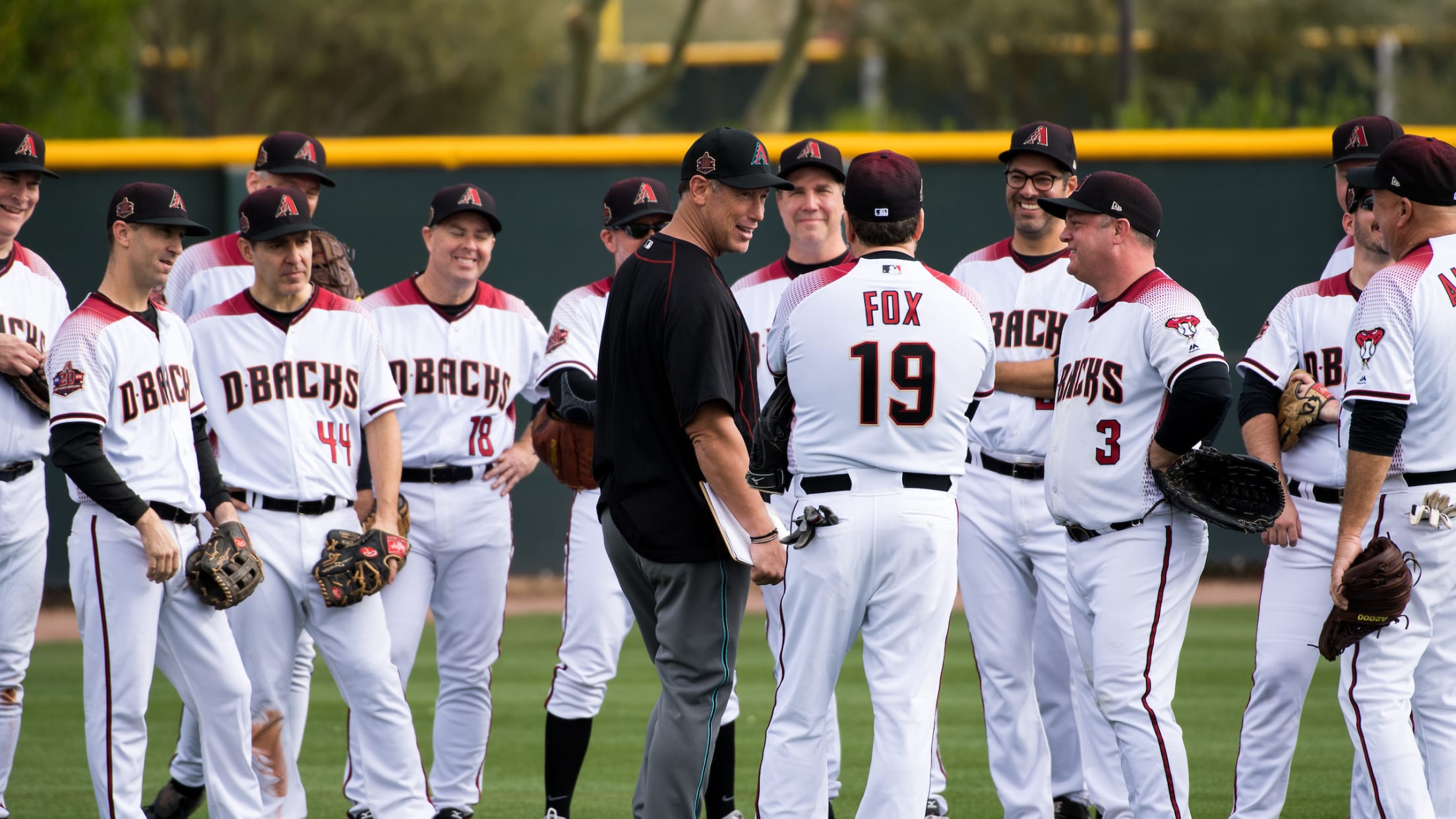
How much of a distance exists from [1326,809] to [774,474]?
2.46m

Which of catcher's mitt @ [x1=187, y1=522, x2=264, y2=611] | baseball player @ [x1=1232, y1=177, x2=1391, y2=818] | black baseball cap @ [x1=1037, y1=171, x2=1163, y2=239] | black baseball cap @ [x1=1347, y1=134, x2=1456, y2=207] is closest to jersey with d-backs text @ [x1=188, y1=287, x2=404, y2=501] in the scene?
catcher's mitt @ [x1=187, y1=522, x2=264, y2=611]

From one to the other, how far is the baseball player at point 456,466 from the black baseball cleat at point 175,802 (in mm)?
577

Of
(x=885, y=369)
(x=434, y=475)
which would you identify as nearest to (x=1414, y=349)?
(x=885, y=369)

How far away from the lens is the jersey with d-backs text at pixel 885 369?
4.12 meters

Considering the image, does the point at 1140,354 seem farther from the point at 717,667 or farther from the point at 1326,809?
the point at 1326,809

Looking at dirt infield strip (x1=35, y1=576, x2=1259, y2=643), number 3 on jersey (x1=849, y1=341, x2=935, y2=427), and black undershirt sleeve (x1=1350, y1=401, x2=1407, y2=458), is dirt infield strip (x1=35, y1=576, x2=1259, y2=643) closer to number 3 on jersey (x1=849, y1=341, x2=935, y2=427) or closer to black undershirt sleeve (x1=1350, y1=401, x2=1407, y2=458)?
number 3 on jersey (x1=849, y1=341, x2=935, y2=427)

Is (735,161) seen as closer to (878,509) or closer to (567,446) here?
(878,509)

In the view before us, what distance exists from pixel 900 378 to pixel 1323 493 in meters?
1.56

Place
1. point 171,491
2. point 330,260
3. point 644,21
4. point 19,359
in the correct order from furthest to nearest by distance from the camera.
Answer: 1. point 644,21
2. point 330,260
3. point 19,359
4. point 171,491

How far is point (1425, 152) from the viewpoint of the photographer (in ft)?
13.5

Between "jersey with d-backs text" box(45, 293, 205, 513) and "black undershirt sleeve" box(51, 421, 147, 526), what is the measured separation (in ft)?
0.12

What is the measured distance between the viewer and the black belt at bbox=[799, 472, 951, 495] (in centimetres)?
416

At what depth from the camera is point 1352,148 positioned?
5203 mm

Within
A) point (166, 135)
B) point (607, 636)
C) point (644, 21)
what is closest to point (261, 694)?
point (607, 636)
